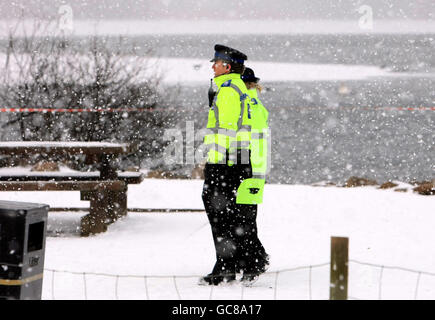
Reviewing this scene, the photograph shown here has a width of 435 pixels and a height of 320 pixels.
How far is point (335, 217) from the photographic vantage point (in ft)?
31.3

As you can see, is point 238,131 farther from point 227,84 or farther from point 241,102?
point 227,84

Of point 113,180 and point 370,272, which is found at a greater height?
point 113,180

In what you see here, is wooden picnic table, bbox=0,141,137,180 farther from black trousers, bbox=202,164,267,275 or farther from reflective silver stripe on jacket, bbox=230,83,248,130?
reflective silver stripe on jacket, bbox=230,83,248,130

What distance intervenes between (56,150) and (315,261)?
2.97m

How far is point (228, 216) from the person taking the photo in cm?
581

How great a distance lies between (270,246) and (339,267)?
3.80 m

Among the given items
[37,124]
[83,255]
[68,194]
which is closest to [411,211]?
[83,255]

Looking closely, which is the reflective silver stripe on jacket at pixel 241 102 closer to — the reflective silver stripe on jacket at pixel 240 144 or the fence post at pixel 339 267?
the reflective silver stripe on jacket at pixel 240 144

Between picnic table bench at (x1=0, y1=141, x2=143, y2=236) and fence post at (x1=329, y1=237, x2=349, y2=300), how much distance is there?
14.7 ft

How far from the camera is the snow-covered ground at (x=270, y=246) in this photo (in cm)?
563

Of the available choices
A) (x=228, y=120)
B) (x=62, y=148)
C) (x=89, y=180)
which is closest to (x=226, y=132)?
(x=228, y=120)

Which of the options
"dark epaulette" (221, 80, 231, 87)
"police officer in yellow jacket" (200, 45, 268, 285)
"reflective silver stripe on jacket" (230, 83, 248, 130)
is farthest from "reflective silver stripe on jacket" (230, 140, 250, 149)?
"dark epaulette" (221, 80, 231, 87)
